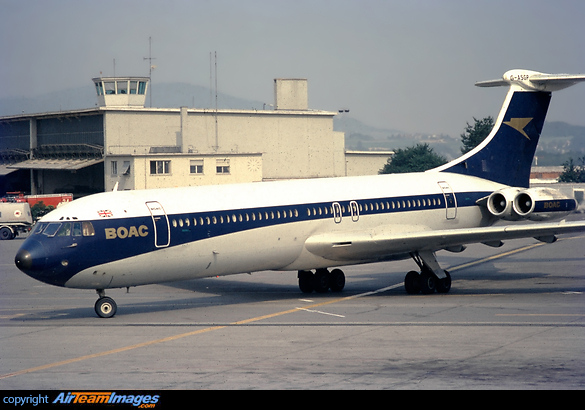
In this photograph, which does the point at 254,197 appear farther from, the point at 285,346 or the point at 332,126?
the point at 332,126

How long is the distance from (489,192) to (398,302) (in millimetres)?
8487

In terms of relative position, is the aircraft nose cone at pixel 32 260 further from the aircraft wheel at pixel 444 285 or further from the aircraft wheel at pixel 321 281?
the aircraft wheel at pixel 444 285

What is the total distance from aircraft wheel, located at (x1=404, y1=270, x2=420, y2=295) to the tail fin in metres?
5.94

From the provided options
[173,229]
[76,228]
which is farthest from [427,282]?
[76,228]

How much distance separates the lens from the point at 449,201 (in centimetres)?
3033

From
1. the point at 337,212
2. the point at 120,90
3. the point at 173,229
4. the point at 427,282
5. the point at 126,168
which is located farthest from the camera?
the point at 120,90

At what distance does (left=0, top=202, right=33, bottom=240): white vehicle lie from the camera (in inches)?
2408

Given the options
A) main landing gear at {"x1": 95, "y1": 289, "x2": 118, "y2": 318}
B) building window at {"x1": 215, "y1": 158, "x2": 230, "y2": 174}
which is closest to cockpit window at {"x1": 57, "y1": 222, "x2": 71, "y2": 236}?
main landing gear at {"x1": 95, "y1": 289, "x2": 118, "y2": 318}

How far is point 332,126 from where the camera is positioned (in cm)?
9250

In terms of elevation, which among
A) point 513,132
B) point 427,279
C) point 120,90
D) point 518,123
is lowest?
point 427,279

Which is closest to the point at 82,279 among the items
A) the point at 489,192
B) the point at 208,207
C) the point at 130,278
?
the point at 130,278

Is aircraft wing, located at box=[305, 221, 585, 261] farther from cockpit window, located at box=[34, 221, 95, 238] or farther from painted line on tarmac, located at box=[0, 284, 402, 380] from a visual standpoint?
cockpit window, located at box=[34, 221, 95, 238]

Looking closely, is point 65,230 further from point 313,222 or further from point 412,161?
point 412,161

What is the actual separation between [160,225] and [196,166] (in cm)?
4890
